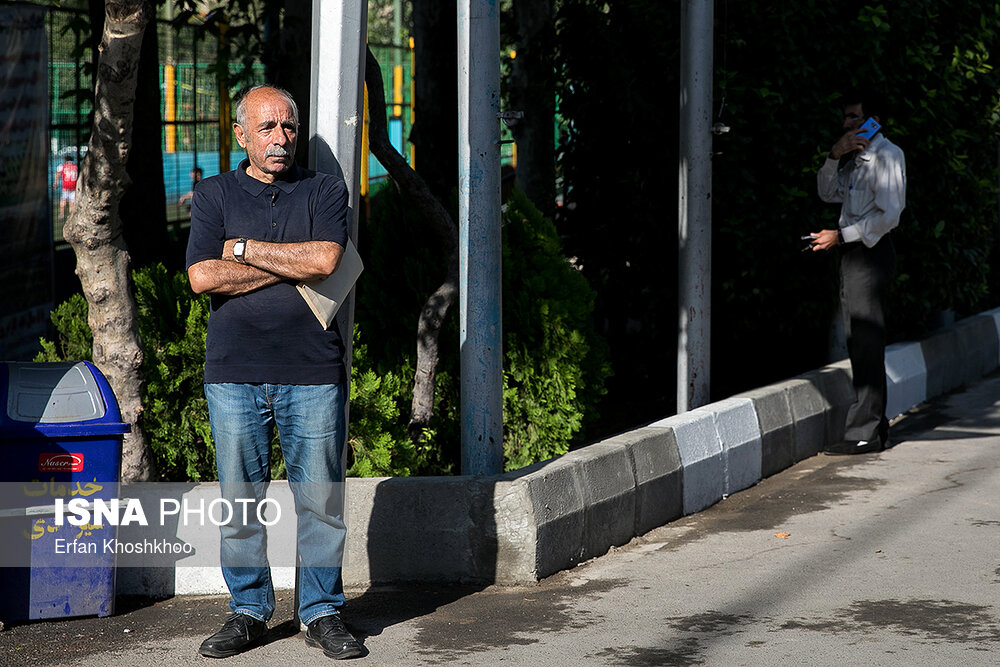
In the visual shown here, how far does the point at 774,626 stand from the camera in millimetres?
4922

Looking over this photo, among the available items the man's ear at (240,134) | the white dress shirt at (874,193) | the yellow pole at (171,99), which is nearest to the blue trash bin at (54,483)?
the man's ear at (240,134)

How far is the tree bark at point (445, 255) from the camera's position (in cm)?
643

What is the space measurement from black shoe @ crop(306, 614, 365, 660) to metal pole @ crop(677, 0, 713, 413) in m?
3.36

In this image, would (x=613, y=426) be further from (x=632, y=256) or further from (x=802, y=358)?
(x=802, y=358)

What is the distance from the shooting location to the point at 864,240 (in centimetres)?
774

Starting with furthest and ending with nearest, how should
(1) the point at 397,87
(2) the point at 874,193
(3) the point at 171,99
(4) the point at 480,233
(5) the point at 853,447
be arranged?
(1) the point at 397,87
(3) the point at 171,99
(5) the point at 853,447
(2) the point at 874,193
(4) the point at 480,233

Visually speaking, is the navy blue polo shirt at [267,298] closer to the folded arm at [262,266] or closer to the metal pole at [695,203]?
the folded arm at [262,266]

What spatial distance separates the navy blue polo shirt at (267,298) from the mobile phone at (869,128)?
4.19 m

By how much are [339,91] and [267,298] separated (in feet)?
2.82

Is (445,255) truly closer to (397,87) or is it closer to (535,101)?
(535,101)

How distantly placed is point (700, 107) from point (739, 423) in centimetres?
178

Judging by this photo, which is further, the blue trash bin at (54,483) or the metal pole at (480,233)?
the metal pole at (480,233)

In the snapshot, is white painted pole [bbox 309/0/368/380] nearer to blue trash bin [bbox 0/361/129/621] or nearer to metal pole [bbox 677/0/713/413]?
blue trash bin [bbox 0/361/129/621]

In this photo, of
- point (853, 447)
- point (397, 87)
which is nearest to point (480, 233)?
point (853, 447)
